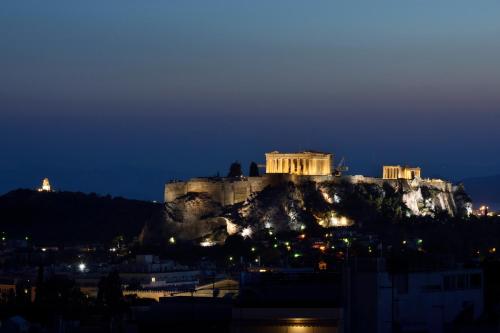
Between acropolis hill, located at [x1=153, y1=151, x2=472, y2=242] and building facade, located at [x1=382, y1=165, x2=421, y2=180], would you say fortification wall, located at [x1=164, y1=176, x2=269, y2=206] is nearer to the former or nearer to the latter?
acropolis hill, located at [x1=153, y1=151, x2=472, y2=242]

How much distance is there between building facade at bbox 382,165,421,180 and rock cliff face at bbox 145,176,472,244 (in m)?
14.3

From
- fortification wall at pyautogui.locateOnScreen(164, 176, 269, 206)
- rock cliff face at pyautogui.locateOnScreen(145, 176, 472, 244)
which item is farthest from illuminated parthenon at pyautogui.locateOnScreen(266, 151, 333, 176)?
fortification wall at pyautogui.locateOnScreen(164, 176, 269, 206)

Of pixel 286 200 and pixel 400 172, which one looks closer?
pixel 286 200

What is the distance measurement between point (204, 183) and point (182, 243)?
6.84 metres

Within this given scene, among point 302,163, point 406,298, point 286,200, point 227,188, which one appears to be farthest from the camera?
point 302,163

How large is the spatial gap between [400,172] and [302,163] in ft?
59.4

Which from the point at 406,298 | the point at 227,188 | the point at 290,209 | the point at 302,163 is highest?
the point at 302,163

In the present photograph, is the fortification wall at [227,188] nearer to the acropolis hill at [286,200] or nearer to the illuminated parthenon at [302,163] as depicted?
the acropolis hill at [286,200]

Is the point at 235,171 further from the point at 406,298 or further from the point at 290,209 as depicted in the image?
the point at 406,298

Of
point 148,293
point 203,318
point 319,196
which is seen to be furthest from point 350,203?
point 203,318

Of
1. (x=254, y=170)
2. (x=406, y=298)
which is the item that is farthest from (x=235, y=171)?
(x=406, y=298)

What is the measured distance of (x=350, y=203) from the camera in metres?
148

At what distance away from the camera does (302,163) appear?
15338cm

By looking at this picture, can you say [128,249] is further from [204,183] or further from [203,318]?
[203,318]
